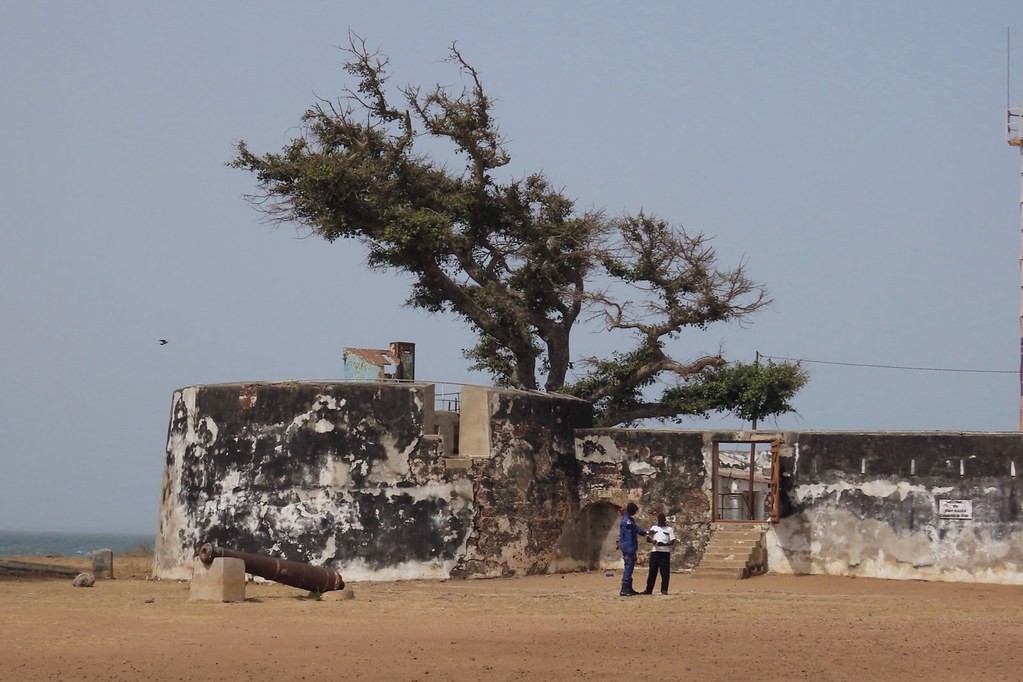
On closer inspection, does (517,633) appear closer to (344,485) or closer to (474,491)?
(474,491)

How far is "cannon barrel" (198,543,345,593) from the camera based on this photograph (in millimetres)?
22234

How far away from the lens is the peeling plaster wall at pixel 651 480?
92.8 ft

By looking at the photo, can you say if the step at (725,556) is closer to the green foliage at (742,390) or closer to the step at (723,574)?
the step at (723,574)

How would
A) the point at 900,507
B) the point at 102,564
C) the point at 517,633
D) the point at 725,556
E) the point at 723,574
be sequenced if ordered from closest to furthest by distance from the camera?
the point at 517,633 → the point at 723,574 → the point at 900,507 → the point at 725,556 → the point at 102,564

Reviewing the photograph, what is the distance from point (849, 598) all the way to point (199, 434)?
454 inches

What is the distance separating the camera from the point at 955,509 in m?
26.6

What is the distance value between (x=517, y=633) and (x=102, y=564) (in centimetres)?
1286

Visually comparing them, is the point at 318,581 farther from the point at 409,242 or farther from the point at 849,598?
the point at 409,242

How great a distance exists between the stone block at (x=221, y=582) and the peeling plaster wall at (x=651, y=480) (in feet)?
27.9

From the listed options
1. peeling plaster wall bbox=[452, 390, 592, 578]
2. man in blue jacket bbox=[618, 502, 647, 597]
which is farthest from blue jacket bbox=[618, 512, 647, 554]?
peeling plaster wall bbox=[452, 390, 592, 578]

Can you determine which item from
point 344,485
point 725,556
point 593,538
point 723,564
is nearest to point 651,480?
point 593,538

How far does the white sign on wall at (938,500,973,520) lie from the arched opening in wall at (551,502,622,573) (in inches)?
230

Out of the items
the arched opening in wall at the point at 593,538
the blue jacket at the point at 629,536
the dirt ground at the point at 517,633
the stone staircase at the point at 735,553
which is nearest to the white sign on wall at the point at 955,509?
the dirt ground at the point at 517,633

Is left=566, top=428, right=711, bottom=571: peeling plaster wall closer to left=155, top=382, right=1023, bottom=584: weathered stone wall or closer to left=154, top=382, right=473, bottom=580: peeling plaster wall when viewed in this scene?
left=155, top=382, right=1023, bottom=584: weathered stone wall
